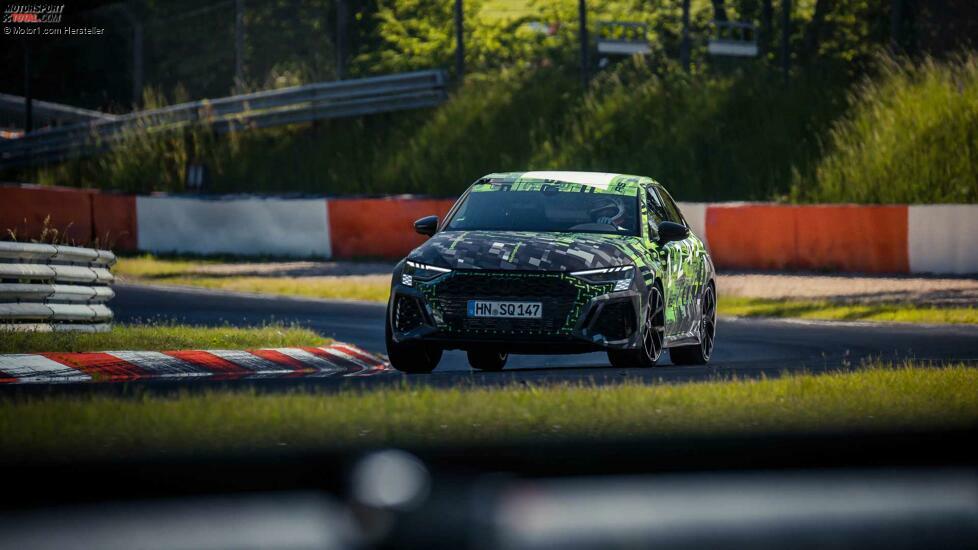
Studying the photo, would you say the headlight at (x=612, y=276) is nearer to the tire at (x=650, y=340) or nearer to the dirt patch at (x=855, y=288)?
the tire at (x=650, y=340)

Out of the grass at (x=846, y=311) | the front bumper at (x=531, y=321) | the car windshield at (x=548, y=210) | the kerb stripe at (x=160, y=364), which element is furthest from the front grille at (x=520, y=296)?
the grass at (x=846, y=311)

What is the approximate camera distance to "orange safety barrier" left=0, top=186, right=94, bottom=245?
97.9ft

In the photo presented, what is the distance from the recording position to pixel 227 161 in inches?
1423

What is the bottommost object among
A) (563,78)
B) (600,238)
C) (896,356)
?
(896,356)

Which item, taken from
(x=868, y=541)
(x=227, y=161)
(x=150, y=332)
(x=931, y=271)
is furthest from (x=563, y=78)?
(x=868, y=541)

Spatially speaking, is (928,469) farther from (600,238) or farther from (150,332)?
(150,332)

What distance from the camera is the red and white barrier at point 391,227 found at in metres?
23.8

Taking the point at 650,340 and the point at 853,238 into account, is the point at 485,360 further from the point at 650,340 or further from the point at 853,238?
the point at 853,238

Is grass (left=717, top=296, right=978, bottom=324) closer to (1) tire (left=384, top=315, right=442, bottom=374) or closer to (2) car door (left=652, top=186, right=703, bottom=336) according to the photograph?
(2) car door (left=652, top=186, right=703, bottom=336)

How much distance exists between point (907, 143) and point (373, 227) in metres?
9.07

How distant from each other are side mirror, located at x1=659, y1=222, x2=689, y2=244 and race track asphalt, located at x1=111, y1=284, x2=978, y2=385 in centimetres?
100

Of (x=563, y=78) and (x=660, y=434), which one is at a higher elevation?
(x=563, y=78)

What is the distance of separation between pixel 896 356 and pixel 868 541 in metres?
9.69

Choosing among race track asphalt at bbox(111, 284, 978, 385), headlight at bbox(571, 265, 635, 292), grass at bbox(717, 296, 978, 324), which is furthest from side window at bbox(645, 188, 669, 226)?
grass at bbox(717, 296, 978, 324)
